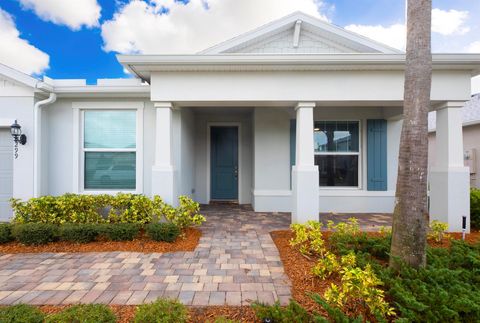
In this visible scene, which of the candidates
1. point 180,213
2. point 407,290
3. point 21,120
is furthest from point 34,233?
point 407,290

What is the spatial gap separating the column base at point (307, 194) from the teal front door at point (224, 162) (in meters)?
3.49

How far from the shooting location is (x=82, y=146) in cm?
566

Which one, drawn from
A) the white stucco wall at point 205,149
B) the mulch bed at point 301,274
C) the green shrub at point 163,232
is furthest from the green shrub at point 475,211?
the green shrub at point 163,232

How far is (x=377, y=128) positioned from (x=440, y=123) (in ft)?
5.50

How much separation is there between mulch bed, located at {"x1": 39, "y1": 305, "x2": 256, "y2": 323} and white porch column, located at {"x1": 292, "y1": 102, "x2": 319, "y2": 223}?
2.74m

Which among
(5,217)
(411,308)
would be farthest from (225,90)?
(5,217)

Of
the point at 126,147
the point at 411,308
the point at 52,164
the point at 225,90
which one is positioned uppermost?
the point at 225,90

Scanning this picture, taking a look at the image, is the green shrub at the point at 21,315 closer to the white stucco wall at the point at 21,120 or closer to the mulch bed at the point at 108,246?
the mulch bed at the point at 108,246

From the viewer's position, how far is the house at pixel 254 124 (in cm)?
471

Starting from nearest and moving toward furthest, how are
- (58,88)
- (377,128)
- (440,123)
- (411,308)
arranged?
(411,308)
(440,123)
(58,88)
(377,128)

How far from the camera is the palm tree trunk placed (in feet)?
8.73

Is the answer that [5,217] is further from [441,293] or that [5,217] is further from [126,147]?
[441,293]

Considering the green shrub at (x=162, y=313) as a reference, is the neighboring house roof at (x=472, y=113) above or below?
above

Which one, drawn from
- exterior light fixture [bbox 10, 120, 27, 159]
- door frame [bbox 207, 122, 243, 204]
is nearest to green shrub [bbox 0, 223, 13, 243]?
exterior light fixture [bbox 10, 120, 27, 159]
